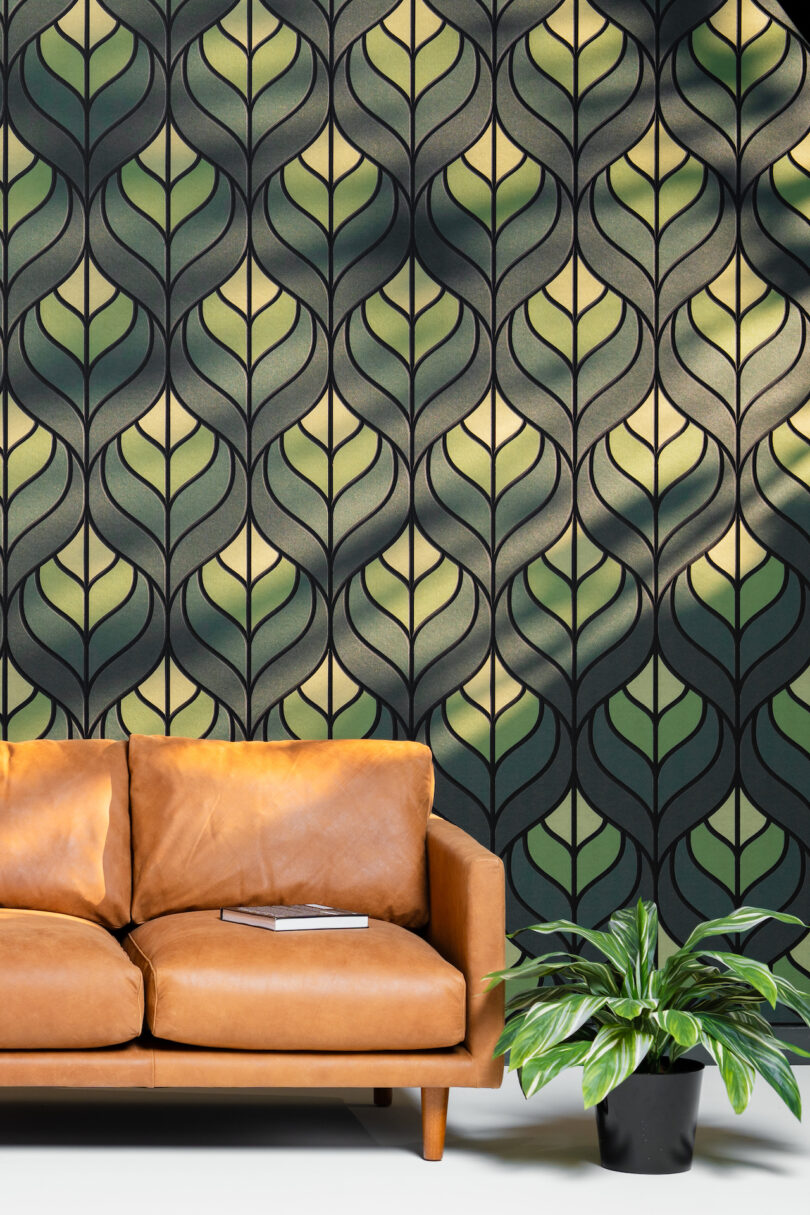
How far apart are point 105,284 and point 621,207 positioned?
1444 millimetres

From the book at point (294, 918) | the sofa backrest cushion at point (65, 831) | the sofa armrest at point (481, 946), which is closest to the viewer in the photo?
the sofa armrest at point (481, 946)

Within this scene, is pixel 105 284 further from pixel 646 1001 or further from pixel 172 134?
pixel 646 1001

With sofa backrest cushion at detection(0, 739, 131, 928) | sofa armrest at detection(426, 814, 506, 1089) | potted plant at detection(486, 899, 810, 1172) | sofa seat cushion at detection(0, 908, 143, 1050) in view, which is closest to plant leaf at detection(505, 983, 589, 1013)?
potted plant at detection(486, 899, 810, 1172)

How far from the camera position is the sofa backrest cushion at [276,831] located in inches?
124

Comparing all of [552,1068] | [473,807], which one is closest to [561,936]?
[473,807]

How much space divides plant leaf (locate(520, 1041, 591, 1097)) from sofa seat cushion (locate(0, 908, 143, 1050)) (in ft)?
2.50

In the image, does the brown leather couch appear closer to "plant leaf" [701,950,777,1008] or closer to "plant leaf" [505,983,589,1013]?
"plant leaf" [505,983,589,1013]

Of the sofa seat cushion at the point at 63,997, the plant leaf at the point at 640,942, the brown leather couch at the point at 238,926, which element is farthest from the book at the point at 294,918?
the plant leaf at the point at 640,942

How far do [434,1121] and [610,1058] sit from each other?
394mm

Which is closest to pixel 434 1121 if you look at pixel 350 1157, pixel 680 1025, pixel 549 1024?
pixel 350 1157

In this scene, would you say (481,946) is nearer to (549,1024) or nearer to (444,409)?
(549,1024)

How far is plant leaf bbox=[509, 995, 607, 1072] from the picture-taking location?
2.61 meters

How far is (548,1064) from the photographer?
8.58 feet

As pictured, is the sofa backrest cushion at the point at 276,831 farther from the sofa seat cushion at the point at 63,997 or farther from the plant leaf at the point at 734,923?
the plant leaf at the point at 734,923
